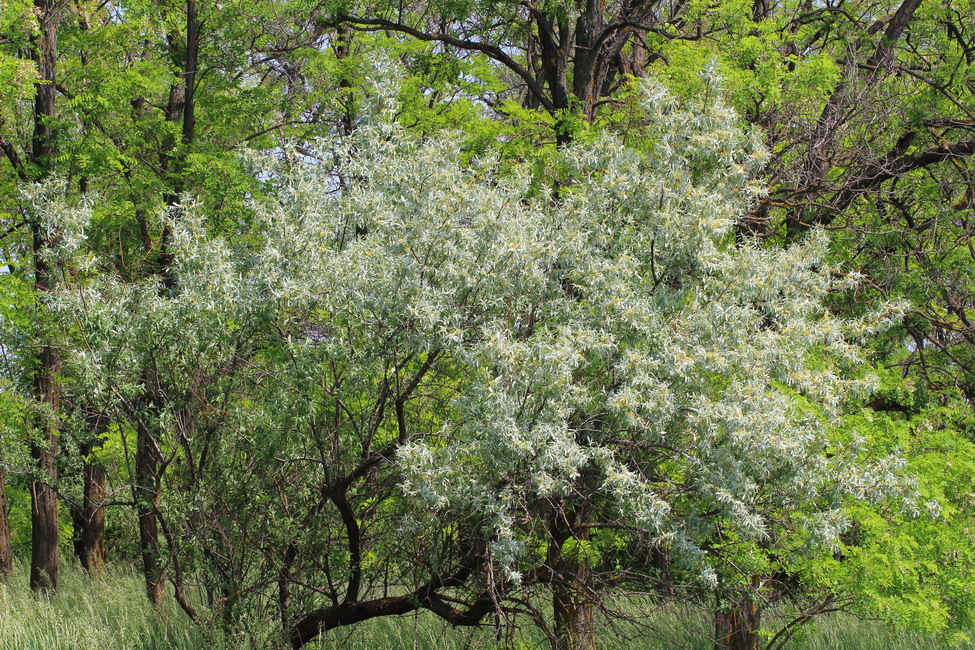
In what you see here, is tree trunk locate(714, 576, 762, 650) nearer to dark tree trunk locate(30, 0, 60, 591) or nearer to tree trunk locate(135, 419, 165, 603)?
tree trunk locate(135, 419, 165, 603)

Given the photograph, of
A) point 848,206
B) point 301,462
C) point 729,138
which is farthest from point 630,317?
point 848,206

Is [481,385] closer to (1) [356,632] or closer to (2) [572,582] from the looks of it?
(2) [572,582]

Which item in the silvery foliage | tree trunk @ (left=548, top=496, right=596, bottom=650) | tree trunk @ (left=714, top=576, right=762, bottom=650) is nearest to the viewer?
the silvery foliage

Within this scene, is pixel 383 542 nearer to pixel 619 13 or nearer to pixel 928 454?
Answer: pixel 928 454

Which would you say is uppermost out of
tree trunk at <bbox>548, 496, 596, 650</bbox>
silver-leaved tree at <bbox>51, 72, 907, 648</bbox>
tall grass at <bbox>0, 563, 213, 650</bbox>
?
silver-leaved tree at <bbox>51, 72, 907, 648</bbox>

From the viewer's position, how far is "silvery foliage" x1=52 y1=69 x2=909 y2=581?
6324 millimetres

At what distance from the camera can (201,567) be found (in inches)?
330

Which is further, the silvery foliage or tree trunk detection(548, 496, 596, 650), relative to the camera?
tree trunk detection(548, 496, 596, 650)

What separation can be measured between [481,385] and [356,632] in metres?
4.24

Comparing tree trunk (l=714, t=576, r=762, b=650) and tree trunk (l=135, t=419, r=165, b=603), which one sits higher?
tree trunk (l=135, t=419, r=165, b=603)

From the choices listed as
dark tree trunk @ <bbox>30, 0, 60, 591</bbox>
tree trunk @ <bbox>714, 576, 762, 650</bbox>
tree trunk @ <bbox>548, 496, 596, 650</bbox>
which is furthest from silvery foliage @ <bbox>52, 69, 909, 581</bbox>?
dark tree trunk @ <bbox>30, 0, 60, 591</bbox>

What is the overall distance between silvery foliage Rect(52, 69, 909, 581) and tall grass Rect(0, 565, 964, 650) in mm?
1636

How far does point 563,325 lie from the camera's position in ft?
22.4

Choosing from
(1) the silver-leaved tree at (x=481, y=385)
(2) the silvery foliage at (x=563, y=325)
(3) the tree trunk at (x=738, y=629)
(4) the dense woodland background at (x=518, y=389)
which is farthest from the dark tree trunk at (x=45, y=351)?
(3) the tree trunk at (x=738, y=629)
